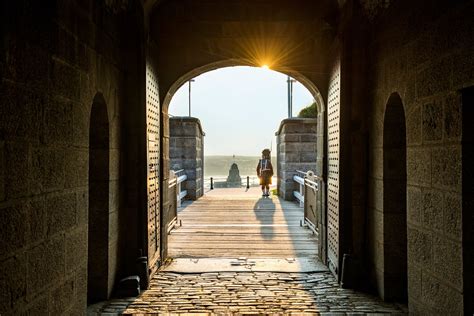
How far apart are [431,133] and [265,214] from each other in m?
6.54

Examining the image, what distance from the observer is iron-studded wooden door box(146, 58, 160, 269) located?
462 centimetres

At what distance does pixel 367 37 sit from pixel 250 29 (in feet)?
5.06

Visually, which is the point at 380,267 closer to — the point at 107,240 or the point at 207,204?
the point at 107,240

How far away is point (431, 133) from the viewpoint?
9.57 ft

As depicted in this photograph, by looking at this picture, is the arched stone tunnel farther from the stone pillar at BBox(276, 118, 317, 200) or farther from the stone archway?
the stone pillar at BBox(276, 118, 317, 200)

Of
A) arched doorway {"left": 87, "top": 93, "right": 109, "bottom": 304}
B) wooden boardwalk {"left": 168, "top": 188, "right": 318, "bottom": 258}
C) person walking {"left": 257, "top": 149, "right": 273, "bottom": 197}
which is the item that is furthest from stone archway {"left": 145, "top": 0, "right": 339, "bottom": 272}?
person walking {"left": 257, "top": 149, "right": 273, "bottom": 197}

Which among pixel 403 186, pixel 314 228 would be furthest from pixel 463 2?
pixel 314 228

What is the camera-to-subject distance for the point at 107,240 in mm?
3934

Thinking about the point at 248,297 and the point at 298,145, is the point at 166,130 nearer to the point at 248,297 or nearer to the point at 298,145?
the point at 248,297

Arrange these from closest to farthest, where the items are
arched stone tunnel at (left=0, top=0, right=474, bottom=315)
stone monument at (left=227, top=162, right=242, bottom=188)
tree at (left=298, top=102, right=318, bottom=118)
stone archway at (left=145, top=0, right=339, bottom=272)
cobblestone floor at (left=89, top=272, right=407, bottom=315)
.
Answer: arched stone tunnel at (left=0, top=0, right=474, bottom=315)
cobblestone floor at (left=89, top=272, right=407, bottom=315)
stone archway at (left=145, top=0, right=339, bottom=272)
tree at (left=298, top=102, right=318, bottom=118)
stone monument at (left=227, top=162, right=242, bottom=188)

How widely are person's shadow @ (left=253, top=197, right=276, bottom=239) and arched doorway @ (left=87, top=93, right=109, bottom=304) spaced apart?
3391 mm

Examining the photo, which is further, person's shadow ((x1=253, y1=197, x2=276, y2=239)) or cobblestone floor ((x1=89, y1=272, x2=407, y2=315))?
A: person's shadow ((x1=253, y1=197, x2=276, y2=239))

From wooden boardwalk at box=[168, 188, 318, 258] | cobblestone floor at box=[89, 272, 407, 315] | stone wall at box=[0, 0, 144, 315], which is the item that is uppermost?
stone wall at box=[0, 0, 144, 315]

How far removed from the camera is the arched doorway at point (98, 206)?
154 inches
